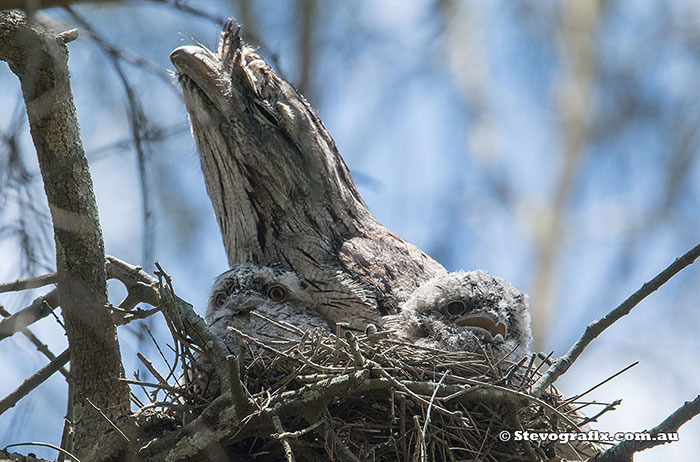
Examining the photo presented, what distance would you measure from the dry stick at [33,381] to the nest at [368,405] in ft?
1.42

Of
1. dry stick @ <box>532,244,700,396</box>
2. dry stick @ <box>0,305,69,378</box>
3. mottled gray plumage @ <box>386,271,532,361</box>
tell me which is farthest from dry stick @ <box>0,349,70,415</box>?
dry stick @ <box>532,244,700,396</box>

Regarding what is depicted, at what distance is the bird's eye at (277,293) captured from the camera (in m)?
3.33

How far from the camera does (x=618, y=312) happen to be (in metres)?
2.34

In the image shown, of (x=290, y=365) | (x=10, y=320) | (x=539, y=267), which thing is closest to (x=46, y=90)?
(x=10, y=320)

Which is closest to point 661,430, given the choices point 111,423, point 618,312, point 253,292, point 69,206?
point 618,312

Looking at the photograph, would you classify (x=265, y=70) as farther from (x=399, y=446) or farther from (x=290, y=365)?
(x=399, y=446)

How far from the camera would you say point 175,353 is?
8.79ft

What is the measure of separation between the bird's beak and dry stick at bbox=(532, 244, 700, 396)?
0.63 metres

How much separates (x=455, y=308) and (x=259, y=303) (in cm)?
82

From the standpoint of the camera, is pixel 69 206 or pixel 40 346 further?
pixel 40 346

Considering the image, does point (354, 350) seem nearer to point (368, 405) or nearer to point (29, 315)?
point (368, 405)

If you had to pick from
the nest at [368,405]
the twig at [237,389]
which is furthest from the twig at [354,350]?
the twig at [237,389]

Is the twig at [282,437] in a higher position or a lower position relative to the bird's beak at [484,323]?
lower

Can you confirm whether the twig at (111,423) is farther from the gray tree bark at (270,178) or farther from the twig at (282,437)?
the gray tree bark at (270,178)
